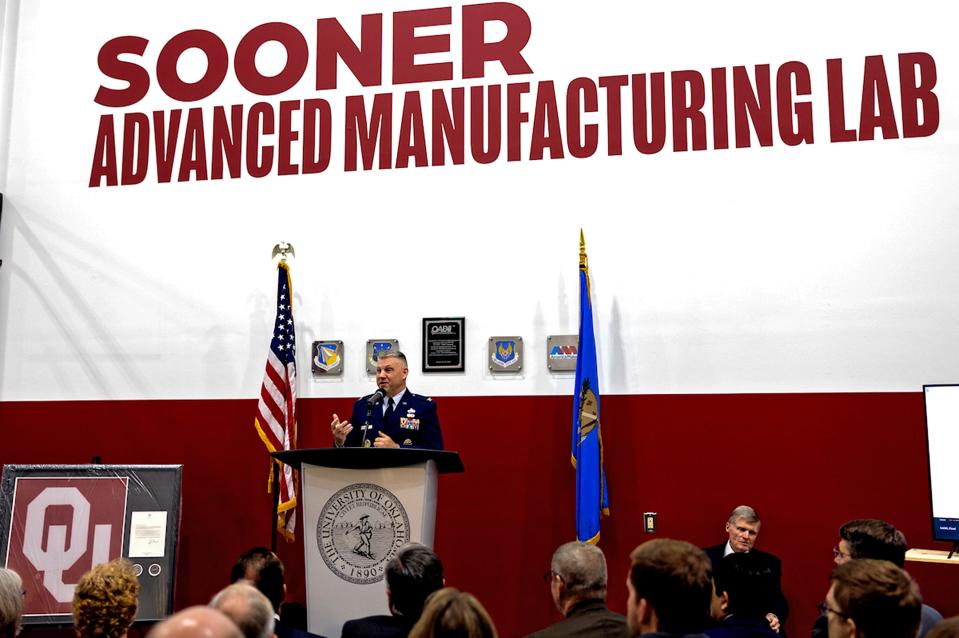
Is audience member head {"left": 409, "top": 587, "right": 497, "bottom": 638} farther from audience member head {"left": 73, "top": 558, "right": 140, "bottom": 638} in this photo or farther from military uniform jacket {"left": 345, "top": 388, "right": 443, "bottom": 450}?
military uniform jacket {"left": 345, "top": 388, "right": 443, "bottom": 450}

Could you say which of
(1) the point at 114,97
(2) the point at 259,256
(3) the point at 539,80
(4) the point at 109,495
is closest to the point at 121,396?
(4) the point at 109,495

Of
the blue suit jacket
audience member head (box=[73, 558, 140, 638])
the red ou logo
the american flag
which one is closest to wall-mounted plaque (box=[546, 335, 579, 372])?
the american flag

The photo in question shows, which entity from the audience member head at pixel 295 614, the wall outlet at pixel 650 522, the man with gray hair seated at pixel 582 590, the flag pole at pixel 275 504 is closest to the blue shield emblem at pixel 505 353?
the wall outlet at pixel 650 522

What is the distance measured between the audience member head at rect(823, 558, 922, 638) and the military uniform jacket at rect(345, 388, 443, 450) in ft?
9.68

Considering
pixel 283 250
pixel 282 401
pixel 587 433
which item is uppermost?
pixel 283 250

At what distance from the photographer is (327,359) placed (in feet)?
20.7

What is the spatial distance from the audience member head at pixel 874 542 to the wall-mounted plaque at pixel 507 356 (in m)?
2.58

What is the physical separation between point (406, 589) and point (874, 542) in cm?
181

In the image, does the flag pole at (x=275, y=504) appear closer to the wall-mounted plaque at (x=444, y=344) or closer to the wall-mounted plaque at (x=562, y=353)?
the wall-mounted plaque at (x=444, y=344)

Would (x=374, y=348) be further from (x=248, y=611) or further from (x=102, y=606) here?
(x=248, y=611)

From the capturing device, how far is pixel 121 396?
6.56 meters

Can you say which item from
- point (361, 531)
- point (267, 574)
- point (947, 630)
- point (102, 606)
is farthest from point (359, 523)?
point (947, 630)

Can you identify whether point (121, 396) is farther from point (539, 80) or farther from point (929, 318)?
point (929, 318)

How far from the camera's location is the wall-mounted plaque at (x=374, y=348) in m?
6.20
